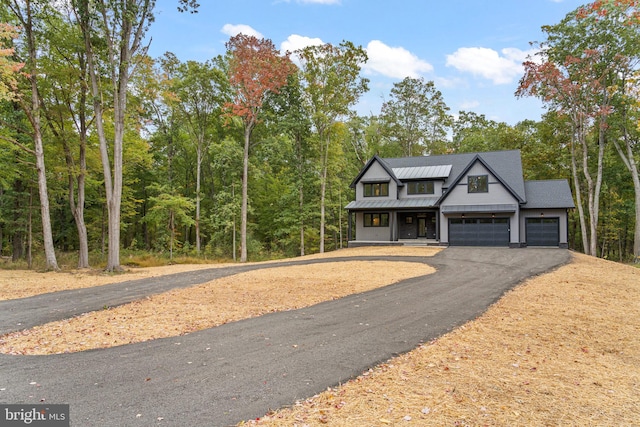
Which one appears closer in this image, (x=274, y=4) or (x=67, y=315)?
(x=67, y=315)

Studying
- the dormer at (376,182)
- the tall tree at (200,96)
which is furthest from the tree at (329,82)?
the tall tree at (200,96)

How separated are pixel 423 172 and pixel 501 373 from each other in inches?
978

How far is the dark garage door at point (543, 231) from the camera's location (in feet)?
80.0

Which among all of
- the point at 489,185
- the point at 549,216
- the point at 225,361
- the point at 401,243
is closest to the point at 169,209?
the point at 401,243

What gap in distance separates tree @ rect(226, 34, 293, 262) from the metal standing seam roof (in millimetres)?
11821

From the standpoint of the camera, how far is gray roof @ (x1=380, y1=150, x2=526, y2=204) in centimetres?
2570

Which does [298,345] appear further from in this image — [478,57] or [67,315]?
[478,57]

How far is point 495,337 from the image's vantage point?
6.81 metres

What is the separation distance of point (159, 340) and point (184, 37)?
14.8m

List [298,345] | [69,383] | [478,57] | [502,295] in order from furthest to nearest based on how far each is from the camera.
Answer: [478,57] < [502,295] < [298,345] < [69,383]

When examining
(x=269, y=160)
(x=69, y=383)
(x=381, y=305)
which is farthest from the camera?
(x=269, y=160)

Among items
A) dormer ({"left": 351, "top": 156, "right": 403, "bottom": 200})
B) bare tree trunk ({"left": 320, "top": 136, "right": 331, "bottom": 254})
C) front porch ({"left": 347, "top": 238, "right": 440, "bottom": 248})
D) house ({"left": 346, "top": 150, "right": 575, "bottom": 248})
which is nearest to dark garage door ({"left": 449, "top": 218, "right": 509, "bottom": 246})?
house ({"left": 346, "top": 150, "right": 575, "bottom": 248})

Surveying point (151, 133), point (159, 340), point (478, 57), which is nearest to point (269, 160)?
point (151, 133)

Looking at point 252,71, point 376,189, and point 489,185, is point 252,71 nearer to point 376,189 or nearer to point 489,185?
point 376,189
